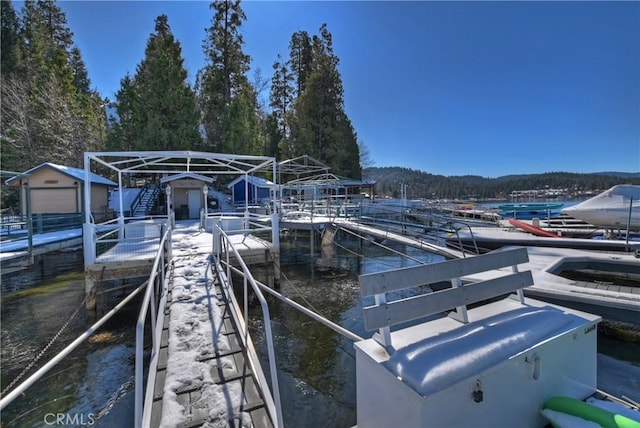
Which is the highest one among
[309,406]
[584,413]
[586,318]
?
[586,318]

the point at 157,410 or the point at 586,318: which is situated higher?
the point at 586,318

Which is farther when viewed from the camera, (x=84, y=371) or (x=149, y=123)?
(x=149, y=123)

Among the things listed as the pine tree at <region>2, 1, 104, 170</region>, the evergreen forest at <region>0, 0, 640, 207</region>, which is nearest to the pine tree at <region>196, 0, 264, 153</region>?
the evergreen forest at <region>0, 0, 640, 207</region>

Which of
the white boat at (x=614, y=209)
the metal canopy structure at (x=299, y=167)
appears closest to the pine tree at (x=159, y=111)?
the metal canopy structure at (x=299, y=167)

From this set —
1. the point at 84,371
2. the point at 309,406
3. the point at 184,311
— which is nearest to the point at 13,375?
the point at 84,371

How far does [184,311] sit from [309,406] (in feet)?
7.55

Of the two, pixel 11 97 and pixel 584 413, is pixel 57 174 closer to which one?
pixel 11 97

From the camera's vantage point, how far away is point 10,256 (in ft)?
28.8

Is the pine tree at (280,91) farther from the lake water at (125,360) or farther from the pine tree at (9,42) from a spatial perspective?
the lake water at (125,360)

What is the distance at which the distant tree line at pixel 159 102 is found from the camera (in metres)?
22.5

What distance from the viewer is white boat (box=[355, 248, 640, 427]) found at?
1.96 metres

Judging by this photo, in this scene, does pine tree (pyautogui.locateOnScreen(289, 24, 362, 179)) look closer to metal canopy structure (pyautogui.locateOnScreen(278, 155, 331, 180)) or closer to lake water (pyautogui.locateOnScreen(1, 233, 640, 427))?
metal canopy structure (pyautogui.locateOnScreen(278, 155, 331, 180))

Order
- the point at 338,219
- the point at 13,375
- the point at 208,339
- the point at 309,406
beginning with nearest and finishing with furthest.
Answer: the point at 208,339 < the point at 309,406 < the point at 13,375 < the point at 338,219

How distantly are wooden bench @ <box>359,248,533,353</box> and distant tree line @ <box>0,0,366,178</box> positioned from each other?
25.7 meters
